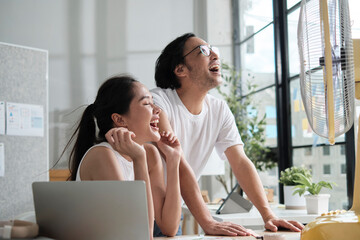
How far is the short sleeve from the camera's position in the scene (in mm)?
1842

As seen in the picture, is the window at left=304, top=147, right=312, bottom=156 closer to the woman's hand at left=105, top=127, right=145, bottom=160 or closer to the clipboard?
the clipboard

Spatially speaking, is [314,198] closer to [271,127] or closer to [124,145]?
[124,145]

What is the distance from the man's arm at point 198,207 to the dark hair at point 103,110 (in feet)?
0.54

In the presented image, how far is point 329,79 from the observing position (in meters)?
0.87

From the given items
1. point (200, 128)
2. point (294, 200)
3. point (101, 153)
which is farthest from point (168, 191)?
point (294, 200)

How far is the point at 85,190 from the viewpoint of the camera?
2.63 ft

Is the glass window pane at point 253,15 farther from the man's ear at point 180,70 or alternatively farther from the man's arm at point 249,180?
the man's arm at point 249,180

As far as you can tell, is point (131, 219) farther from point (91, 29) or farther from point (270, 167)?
point (91, 29)

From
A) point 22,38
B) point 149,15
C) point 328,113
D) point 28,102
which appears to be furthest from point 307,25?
point 149,15

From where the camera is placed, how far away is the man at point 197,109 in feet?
5.68

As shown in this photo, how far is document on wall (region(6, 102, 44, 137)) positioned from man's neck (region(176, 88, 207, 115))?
1482 millimetres

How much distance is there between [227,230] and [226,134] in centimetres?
73

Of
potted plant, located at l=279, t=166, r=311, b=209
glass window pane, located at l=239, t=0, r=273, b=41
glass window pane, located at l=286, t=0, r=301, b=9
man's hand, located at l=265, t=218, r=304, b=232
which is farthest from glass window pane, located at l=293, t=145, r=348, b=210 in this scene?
man's hand, located at l=265, t=218, r=304, b=232

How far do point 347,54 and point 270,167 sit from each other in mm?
3260
